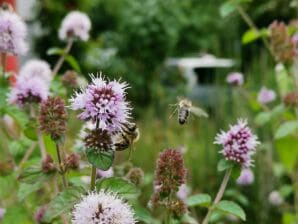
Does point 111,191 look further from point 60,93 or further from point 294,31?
point 294,31

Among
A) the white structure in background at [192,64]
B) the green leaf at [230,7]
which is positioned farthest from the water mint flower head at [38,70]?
the white structure in background at [192,64]

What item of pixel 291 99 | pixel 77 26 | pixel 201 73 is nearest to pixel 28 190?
Answer: pixel 77 26

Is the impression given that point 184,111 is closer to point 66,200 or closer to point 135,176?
point 135,176

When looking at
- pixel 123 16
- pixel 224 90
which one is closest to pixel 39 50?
pixel 123 16

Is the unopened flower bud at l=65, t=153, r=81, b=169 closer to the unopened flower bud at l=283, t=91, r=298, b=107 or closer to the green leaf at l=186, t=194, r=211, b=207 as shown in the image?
the green leaf at l=186, t=194, r=211, b=207

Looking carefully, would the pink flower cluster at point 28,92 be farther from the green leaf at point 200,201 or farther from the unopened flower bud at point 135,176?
the green leaf at point 200,201

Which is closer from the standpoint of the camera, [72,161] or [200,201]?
[72,161]
